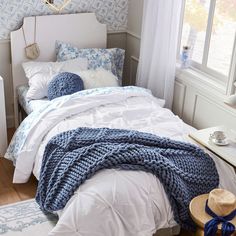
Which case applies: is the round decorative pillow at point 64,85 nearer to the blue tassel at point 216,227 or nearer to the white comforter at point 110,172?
the white comforter at point 110,172

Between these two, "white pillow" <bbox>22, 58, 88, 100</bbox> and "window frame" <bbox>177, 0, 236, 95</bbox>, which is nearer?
"window frame" <bbox>177, 0, 236, 95</bbox>

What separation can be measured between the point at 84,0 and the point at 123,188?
6.94 feet

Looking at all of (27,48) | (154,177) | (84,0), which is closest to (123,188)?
(154,177)

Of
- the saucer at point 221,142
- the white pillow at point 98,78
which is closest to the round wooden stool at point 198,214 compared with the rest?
the saucer at point 221,142

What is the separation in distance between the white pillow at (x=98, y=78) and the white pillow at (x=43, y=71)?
0.12m

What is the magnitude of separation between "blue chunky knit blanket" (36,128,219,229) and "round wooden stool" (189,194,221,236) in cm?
6

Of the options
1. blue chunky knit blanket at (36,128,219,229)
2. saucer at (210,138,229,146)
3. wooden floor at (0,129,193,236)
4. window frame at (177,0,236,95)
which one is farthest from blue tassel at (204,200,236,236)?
wooden floor at (0,129,193,236)

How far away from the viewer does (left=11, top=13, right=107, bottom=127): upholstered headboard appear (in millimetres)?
3477

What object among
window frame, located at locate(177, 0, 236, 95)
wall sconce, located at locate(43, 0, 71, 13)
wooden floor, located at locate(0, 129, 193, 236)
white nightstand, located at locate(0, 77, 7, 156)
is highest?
wall sconce, located at locate(43, 0, 71, 13)

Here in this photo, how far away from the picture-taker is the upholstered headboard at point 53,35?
11.4 ft

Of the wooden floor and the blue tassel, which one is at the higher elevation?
the blue tassel

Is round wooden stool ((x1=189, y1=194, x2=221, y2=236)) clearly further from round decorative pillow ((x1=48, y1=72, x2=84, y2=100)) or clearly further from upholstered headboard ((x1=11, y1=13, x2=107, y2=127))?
upholstered headboard ((x1=11, y1=13, x2=107, y2=127))

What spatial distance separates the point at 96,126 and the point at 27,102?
85 cm

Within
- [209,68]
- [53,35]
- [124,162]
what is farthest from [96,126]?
[53,35]
